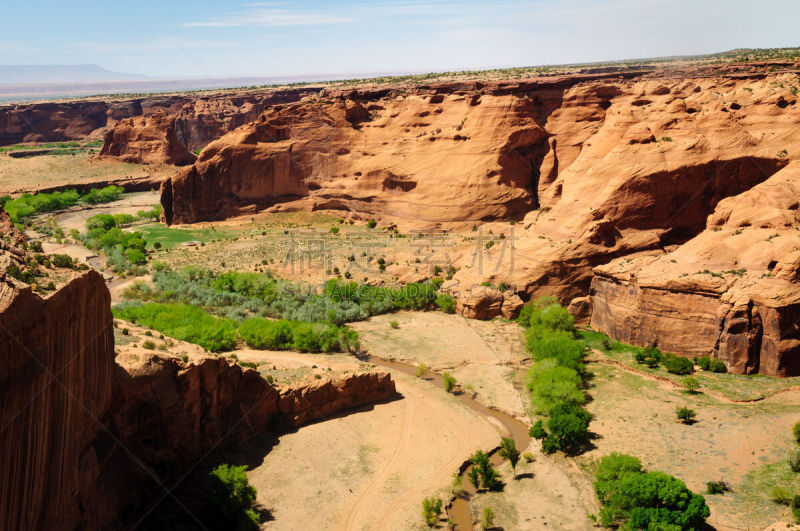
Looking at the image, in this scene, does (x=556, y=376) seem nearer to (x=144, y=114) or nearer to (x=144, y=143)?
(x=144, y=143)

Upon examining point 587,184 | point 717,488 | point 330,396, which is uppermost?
point 587,184

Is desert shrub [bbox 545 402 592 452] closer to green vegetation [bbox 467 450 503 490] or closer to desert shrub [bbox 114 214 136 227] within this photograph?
green vegetation [bbox 467 450 503 490]

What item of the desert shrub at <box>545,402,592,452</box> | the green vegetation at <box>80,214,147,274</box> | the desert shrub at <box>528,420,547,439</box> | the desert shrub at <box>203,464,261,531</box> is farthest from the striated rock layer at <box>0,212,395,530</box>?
the green vegetation at <box>80,214,147,274</box>

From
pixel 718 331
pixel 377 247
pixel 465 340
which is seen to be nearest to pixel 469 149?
pixel 377 247

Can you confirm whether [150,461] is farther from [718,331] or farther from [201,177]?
[201,177]

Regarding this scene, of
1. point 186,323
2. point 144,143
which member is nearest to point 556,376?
point 186,323

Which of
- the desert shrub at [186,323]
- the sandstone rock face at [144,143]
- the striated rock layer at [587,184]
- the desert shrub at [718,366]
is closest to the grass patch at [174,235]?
the striated rock layer at [587,184]
